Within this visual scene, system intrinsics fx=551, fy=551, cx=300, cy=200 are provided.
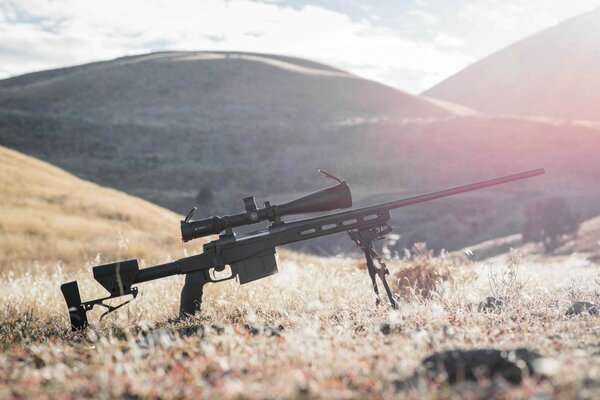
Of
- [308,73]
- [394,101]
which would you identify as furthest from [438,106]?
[308,73]

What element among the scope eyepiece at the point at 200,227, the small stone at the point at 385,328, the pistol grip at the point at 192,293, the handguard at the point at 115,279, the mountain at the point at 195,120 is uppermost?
the mountain at the point at 195,120

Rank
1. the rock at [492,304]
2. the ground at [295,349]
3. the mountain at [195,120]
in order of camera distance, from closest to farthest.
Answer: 1. the ground at [295,349]
2. the rock at [492,304]
3. the mountain at [195,120]

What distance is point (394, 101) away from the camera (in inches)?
5089

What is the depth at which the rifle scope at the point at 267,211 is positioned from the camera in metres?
7.05

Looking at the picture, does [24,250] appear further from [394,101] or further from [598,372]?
[394,101]

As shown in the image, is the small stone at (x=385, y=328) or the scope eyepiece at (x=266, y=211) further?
the scope eyepiece at (x=266, y=211)

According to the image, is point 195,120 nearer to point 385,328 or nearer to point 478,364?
point 385,328

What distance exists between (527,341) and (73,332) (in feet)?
17.3

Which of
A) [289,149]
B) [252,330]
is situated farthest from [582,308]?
[289,149]

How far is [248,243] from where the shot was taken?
737 cm

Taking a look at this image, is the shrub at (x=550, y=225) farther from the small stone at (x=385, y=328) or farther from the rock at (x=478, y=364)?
the rock at (x=478, y=364)

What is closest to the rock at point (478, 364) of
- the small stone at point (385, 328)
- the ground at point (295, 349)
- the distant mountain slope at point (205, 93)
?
the ground at point (295, 349)

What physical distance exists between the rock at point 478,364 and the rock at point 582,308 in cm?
279

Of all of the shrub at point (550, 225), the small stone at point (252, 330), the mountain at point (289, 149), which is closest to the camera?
the small stone at point (252, 330)
